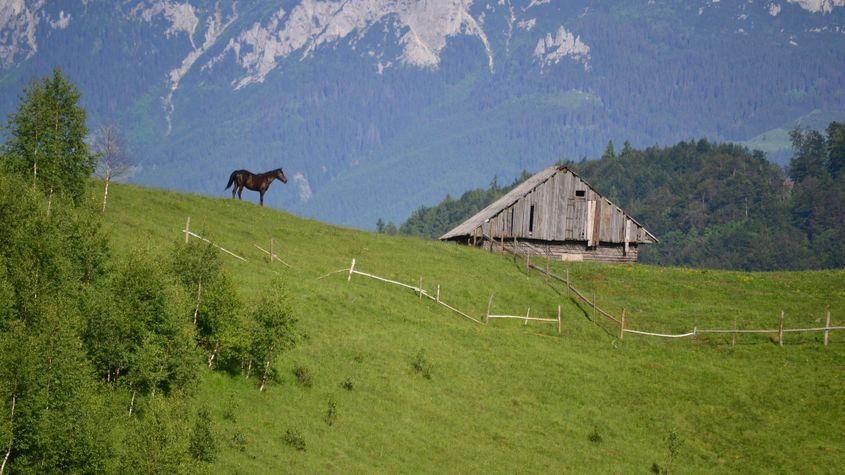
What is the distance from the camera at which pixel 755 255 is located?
538ft

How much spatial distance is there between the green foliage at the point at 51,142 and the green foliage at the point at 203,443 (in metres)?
19.2

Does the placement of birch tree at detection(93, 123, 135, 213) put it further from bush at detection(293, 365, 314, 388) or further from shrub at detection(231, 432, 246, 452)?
shrub at detection(231, 432, 246, 452)

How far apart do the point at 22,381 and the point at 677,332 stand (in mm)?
36233

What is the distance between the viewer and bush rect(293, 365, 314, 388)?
135 feet

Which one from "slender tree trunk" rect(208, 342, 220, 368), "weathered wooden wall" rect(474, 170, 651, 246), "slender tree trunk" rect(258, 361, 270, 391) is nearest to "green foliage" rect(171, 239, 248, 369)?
"slender tree trunk" rect(208, 342, 220, 368)

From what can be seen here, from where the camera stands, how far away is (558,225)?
79.6 m

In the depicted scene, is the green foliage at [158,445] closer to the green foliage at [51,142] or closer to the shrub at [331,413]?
the shrub at [331,413]

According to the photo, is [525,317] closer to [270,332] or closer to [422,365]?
[422,365]

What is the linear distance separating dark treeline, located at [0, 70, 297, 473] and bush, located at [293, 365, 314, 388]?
1343mm

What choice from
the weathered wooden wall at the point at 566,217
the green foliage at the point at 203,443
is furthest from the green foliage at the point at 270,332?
the weathered wooden wall at the point at 566,217

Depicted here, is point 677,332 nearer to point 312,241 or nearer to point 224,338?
point 312,241

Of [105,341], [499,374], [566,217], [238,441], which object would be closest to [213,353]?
[238,441]

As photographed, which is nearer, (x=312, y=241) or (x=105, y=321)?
(x=105, y=321)

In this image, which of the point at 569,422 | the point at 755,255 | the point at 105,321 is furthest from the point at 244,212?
the point at 755,255
